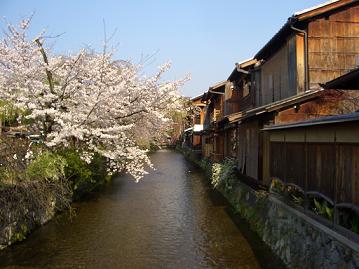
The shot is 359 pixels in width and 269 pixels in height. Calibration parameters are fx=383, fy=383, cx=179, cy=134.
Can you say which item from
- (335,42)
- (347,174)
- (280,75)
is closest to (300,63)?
(335,42)

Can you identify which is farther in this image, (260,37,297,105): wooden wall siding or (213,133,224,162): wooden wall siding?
(213,133,224,162): wooden wall siding

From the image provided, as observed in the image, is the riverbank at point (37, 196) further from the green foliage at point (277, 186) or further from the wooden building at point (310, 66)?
the wooden building at point (310, 66)

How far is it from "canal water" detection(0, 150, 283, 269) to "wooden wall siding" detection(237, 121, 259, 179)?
6.84 feet

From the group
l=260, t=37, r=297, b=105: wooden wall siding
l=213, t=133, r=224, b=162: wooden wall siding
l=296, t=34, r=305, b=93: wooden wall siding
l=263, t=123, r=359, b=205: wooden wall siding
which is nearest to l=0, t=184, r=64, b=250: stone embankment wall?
l=263, t=123, r=359, b=205: wooden wall siding

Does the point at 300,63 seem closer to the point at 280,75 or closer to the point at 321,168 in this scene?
the point at 280,75

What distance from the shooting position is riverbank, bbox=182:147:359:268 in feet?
23.3

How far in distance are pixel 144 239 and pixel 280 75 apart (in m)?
10.1

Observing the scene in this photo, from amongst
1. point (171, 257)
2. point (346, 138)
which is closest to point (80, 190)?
point (171, 257)

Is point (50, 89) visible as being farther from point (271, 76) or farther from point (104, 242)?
point (271, 76)

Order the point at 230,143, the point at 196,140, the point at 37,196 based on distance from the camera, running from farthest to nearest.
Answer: the point at 196,140, the point at 230,143, the point at 37,196

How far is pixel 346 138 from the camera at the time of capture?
781 centimetres

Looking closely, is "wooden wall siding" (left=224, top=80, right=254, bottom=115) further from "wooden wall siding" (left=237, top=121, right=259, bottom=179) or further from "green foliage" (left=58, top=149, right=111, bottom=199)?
"green foliage" (left=58, top=149, right=111, bottom=199)

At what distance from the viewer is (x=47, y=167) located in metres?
14.0

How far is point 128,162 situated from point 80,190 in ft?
13.6
